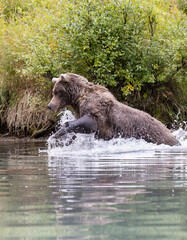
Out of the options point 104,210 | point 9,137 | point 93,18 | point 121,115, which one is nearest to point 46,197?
point 104,210

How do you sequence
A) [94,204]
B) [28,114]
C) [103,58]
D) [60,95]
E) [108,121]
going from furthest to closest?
[28,114] < [103,58] < [60,95] < [108,121] < [94,204]

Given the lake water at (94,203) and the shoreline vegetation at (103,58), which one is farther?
the shoreline vegetation at (103,58)

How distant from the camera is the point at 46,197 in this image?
11.7ft

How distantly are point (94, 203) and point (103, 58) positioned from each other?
11.7m

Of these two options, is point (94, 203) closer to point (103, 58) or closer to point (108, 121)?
point (108, 121)

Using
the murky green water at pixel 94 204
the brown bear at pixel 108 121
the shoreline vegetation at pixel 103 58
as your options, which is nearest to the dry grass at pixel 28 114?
the shoreline vegetation at pixel 103 58

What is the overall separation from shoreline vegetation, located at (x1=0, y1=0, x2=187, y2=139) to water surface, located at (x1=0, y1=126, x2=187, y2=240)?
9613 mm

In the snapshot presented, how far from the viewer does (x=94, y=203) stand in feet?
10.6

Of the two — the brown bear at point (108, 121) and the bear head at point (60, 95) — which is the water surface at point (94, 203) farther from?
the bear head at point (60, 95)

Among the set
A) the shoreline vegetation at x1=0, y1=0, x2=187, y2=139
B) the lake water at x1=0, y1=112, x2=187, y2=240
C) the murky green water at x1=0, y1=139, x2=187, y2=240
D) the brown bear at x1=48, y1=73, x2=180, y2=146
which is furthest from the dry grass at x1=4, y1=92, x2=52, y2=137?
the murky green water at x1=0, y1=139, x2=187, y2=240

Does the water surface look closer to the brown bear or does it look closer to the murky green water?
the murky green water

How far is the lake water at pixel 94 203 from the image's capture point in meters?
2.49

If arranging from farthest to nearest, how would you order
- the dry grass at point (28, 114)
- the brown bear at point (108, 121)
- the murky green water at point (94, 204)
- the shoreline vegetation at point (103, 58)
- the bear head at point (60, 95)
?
the dry grass at point (28, 114), the shoreline vegetation at point (103, 58), the bear head at point (60, 95), the brown bear at point (108, 121), the murky green water at point (94, 204)

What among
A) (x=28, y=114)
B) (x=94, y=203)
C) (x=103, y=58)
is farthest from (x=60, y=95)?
(x=94, y=203)
